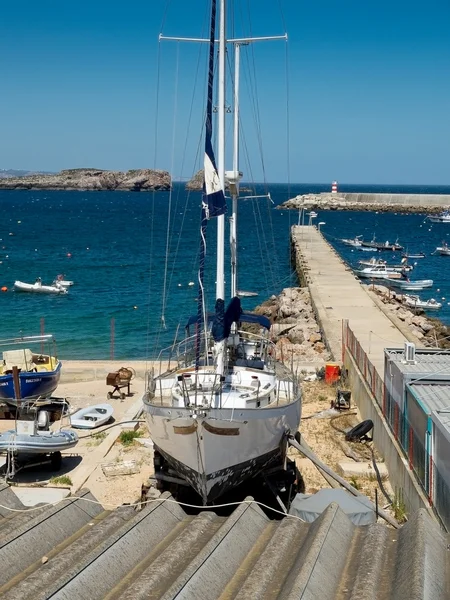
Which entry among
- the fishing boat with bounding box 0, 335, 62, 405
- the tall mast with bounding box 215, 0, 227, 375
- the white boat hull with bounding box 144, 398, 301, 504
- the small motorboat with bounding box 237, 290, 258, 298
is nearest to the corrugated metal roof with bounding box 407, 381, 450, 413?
the white boat hull with bounding box 144, 398, 301, 504

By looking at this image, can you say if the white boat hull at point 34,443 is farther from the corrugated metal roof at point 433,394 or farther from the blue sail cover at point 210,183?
the corrugated metal roof at point 433,394

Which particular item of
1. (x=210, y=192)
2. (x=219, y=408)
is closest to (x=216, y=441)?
(x=219, y=408)

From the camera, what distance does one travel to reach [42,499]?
530 inches

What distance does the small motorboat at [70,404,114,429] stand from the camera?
20.1 m

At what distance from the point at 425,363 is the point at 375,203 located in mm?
168960

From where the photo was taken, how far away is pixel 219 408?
1288 cm

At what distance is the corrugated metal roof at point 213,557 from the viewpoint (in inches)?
202

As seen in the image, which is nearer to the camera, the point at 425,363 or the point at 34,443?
the point at 34,443

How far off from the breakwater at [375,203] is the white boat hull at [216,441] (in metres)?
154

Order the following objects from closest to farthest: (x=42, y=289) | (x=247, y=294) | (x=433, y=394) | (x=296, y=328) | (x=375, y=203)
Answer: (x=433, y=394) < (x=296, y=328) < (x=42, y=289) < (x=247, y=294) < (x=375, y=203)

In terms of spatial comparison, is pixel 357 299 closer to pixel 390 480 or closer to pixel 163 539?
pixel 390 480

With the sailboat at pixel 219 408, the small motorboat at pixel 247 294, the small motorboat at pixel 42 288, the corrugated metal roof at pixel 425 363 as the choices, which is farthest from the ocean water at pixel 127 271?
the corrugated metal roof at pixel 425 363

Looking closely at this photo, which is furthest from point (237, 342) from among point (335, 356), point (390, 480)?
point (335, 356)

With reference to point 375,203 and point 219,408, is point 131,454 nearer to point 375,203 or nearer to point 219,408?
point 219,408
